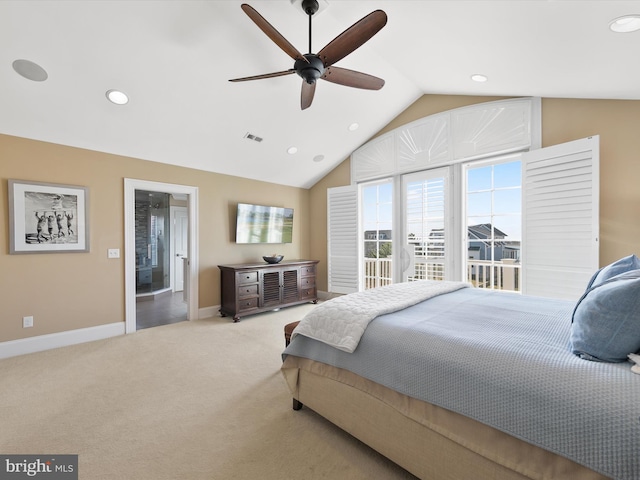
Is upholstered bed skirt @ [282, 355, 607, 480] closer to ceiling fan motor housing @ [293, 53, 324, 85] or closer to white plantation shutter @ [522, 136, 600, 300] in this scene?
ceiling fan motor housing @ [293, 53, 324, 85]

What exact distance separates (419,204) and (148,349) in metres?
4.19

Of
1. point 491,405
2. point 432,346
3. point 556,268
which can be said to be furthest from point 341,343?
point 556,268

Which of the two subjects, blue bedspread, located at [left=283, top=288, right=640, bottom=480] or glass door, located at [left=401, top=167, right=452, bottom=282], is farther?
glass door, located at [left=401, top=167, right=452, bottom=282]

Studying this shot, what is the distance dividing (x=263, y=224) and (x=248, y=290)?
1.32 m

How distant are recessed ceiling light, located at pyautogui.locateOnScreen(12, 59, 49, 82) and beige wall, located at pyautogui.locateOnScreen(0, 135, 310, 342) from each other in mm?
796

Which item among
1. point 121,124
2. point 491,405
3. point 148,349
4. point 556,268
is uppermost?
point 121,124

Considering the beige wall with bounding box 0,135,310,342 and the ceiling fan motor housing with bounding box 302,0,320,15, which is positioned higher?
the ceiling fan motor housing with bounding box 302,0,320,15

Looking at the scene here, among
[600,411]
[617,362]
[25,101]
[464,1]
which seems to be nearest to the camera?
[600,411]

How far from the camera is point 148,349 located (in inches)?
129

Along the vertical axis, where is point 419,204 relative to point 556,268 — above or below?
above

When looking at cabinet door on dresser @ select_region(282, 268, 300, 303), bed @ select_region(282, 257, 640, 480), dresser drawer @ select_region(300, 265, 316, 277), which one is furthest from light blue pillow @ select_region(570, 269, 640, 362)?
dresser drawer @ select_region(300, 265, 316, 277)

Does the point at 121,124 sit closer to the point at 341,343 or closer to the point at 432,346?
the point at 341,343

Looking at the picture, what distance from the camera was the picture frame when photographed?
3.06 m

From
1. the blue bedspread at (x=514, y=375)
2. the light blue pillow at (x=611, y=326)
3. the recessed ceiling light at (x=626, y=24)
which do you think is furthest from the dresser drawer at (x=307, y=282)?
the recessed ceiling light at (x=626, y=24)
